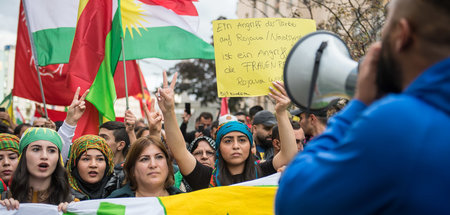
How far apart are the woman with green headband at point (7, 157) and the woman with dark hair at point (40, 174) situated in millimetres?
732

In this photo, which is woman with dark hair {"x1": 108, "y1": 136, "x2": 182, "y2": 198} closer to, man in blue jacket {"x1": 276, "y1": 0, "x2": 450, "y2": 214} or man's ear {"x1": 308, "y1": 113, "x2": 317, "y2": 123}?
man's ear {"x1": 308, "y1": 113, "x2": 317, "y2": 123}

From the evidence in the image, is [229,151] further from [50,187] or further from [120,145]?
[120,145]

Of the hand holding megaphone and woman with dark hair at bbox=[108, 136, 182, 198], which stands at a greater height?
the hand holding megaphone

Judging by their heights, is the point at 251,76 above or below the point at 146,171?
above

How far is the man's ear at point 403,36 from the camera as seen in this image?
1136 millimetres

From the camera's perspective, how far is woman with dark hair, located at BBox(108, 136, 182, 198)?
12.6 ft

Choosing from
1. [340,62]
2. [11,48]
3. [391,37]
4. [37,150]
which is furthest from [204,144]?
[11,48]

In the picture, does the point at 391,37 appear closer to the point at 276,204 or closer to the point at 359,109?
the point at 359,109

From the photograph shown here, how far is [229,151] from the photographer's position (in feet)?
13.8

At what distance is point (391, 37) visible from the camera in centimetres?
118

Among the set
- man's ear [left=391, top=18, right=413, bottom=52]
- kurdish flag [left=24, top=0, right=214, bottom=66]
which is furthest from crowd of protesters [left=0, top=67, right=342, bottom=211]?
man's ear [left=391, top=18, right=413, bottom=52]

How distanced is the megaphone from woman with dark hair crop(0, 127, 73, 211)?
256 cm

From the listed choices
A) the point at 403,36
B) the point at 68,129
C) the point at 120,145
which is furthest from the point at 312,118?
the point at 120,145

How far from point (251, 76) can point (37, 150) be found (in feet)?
7.00
